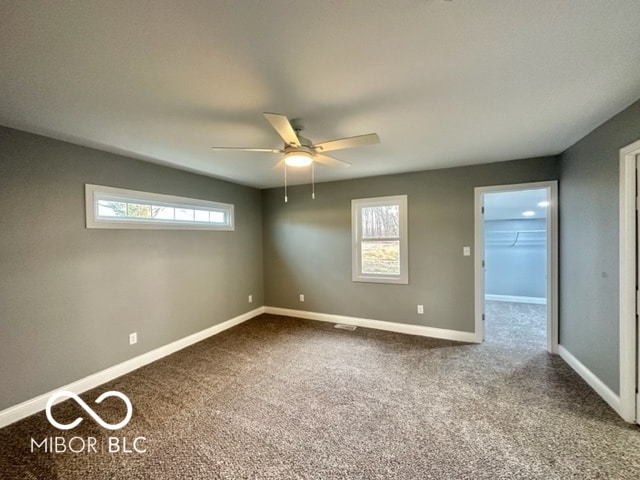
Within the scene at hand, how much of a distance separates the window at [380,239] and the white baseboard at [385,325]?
68 cm

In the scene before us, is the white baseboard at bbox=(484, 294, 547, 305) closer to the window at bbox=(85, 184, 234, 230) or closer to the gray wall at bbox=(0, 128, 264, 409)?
the window at bbox=(85, 184, 234, 230)

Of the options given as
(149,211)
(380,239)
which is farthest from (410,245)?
(149,211)

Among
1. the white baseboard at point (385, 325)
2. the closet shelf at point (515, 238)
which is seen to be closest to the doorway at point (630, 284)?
the white baseboard at point (385, 325)

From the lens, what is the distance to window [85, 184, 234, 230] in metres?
2.92

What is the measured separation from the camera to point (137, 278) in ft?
10.8

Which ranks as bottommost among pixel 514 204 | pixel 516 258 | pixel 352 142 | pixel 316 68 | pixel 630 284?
pixel 516 258

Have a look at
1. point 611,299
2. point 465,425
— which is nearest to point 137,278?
point 465,425

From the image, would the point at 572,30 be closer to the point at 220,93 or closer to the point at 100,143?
the point at 220,93

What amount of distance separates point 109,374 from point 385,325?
3563 mm

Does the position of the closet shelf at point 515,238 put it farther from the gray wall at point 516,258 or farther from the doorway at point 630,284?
the doorway at point 630,284

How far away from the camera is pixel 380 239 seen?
4449mm

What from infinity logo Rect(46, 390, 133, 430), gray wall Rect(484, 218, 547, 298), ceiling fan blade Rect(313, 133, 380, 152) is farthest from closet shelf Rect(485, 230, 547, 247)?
infinity logo Rect(46, 390, 133, 430)

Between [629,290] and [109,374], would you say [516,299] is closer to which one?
[629,290]

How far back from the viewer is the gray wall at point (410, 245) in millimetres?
3840
